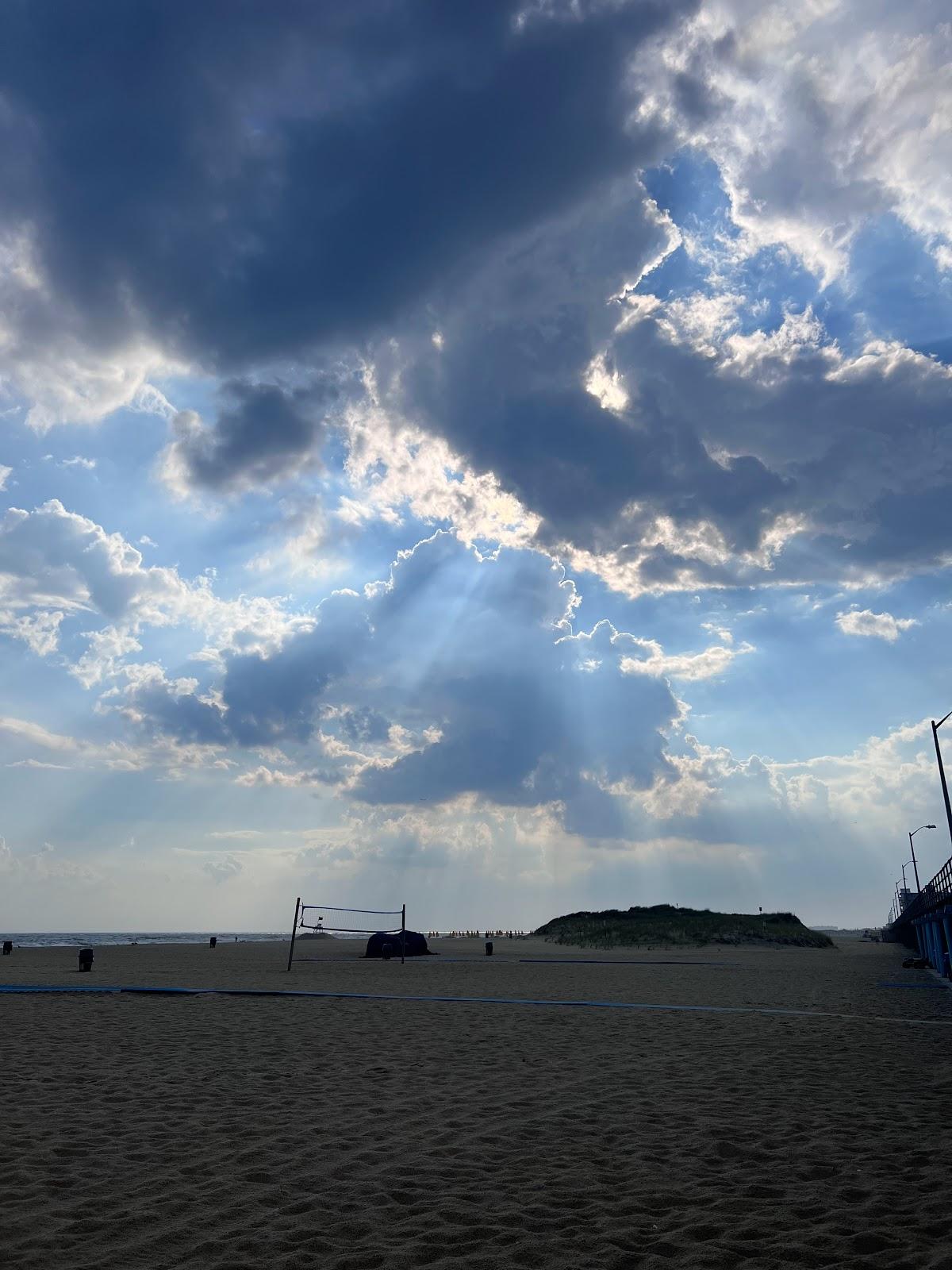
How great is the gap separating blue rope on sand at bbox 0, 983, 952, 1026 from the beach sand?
3.88 feet

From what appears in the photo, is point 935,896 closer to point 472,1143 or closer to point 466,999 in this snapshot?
point 466,999

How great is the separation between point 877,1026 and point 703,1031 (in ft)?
12.1

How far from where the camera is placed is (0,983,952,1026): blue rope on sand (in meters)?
17.5

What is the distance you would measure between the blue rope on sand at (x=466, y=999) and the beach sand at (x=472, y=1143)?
1183 mm

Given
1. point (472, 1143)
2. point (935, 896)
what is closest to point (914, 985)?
point (935, 896)

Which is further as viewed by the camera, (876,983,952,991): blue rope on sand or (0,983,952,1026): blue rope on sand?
(876,983,952,991): blue rope on sand

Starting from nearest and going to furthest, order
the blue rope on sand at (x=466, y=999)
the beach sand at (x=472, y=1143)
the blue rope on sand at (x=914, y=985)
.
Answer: the beach sand at (x=472, y=1143), the blue rope on sand at (x=466, y=999), the blue rope on sand at (x=914, y=985)

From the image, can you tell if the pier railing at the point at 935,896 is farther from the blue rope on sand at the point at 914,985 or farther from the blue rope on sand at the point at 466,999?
the blue rope on sand at the point at 466,999

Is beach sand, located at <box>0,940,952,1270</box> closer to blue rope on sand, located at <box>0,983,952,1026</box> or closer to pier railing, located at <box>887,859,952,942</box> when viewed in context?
blue rope on sand, located at <box>0,983,952,1026</box>

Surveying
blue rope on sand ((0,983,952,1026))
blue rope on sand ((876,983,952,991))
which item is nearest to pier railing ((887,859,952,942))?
blue rope on sand ((876,983,952,991))

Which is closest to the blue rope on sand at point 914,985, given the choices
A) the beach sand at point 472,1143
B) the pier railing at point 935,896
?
the pier railing at point 935,896

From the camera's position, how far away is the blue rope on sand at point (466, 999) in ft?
57.3

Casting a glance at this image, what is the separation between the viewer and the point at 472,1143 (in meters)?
7.56

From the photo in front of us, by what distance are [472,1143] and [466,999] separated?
43.7 ft
